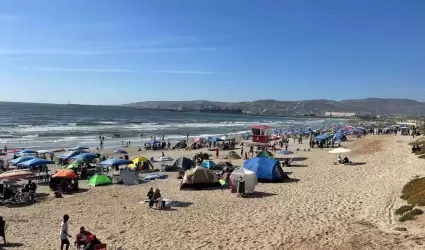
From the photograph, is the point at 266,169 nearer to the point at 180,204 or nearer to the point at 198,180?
the point at 198,180

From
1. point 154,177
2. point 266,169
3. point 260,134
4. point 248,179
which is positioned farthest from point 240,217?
point 260,134

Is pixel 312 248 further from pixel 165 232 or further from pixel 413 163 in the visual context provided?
pixel 413 163

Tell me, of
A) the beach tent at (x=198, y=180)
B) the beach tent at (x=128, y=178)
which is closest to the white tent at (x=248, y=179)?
the beach tent at (x=198, y=180)

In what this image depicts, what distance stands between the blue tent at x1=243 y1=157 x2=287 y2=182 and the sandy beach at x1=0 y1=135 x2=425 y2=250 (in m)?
0.65

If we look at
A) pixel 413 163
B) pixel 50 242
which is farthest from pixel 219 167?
pixel 50 242

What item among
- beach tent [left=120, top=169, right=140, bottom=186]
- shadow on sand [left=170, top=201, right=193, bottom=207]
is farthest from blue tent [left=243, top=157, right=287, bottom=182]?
beach tent [left=120, top=169, right=140, bottom=186]

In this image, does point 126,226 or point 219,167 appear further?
point 219,167

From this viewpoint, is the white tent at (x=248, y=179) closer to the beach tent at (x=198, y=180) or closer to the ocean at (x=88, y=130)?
the beach tent at (x=198, y=180)

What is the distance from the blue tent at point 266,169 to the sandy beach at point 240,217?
65 centimetres

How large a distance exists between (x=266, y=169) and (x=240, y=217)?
7120mm

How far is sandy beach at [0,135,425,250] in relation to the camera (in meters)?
10.6

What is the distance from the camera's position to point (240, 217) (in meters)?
13.5

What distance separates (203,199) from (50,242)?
6.74 m

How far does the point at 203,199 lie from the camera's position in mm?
16703
